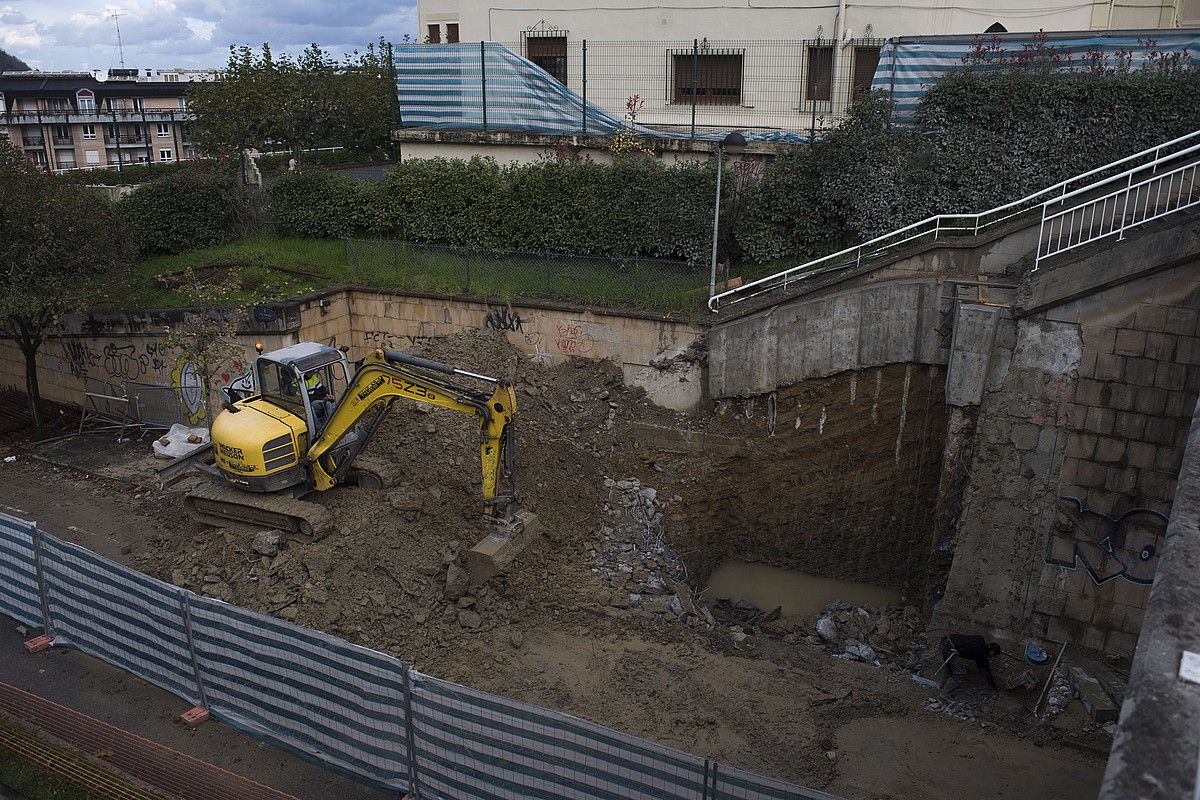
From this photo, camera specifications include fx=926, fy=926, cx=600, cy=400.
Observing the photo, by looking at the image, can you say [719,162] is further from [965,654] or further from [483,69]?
[965,654]

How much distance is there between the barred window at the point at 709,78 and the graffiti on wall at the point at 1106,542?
11.9 m

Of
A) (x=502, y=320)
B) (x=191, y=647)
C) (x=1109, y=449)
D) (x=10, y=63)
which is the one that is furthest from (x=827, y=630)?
(x=10, y=63)

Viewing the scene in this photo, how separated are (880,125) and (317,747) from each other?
1349 cm

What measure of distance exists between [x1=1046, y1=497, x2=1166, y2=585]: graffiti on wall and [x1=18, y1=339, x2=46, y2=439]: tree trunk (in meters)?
16.6

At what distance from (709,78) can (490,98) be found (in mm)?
4943

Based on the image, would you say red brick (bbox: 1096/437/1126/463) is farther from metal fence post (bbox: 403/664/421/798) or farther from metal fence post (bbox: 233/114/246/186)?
metal fence post (bbox: 233/114/246/186)

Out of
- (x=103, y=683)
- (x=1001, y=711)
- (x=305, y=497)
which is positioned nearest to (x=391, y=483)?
(x=305, y=497)

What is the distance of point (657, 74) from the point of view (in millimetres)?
21031

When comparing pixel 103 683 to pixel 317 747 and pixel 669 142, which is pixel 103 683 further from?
pixel 669 142

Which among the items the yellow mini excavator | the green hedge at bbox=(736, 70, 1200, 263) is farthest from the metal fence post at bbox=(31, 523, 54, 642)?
the green hedge at bbox=(736, 70, 1200, 263)

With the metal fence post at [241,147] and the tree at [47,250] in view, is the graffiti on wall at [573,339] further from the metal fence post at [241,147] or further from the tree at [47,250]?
the metal fence post at [241,147]

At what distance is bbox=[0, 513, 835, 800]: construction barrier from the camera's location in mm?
6852

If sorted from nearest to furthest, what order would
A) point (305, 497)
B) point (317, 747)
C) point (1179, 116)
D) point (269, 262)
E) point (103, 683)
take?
point (317, 747) → point (103, 683) → point (305, 497) → point (1179, 116) → point (269, 262)

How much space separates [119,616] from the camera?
30.2 feet
